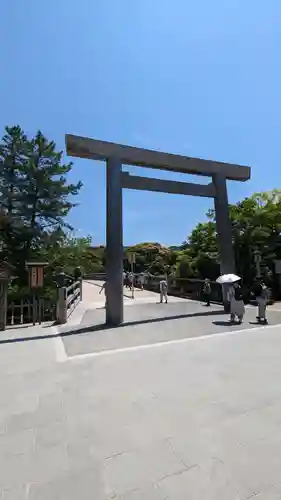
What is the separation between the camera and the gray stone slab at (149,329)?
25.3 feet

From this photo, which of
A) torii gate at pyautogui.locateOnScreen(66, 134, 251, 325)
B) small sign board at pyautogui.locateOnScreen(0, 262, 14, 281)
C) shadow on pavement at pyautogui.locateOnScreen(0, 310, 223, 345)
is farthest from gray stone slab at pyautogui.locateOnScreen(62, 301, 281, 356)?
small sign board at pyautogui.locateOnScreen(0, 262, 14, 281)

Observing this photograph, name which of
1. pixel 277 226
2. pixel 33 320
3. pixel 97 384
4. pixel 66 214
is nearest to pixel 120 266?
pixel 33 320

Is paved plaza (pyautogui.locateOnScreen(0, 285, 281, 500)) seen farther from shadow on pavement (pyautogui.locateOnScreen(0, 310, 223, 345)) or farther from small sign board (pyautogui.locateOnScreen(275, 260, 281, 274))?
small sign board (pyautogui.locateOnScreen(275, 260, 281, 274))

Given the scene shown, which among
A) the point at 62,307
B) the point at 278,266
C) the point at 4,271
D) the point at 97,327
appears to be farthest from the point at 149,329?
the point at 278,266

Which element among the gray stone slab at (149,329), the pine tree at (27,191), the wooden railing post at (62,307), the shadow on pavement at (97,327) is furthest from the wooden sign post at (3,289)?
the pine tree at (27,191)

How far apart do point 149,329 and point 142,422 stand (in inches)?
232

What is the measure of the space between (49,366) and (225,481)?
4261 millimetres

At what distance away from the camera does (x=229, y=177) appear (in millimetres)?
13250

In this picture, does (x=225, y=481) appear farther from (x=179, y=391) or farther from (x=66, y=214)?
(x=66, y=214)

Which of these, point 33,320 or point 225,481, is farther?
point 33,320

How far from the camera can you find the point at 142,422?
356cm

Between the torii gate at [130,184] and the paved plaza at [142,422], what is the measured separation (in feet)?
11.5

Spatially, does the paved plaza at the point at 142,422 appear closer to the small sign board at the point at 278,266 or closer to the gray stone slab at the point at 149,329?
the gray stone slab at the point at 149,329

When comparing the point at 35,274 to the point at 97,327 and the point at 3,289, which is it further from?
the point at 97,327
